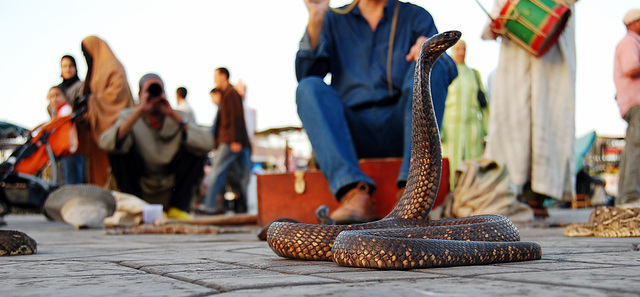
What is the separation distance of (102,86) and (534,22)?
15.9 ft

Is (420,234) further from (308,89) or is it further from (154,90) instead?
(154,90)

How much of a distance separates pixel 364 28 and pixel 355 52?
19 cm

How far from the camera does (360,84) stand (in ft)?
14.8

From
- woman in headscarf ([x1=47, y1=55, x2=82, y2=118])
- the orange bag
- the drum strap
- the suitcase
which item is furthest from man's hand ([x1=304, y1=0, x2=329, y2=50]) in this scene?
woman in headscarf ([x1=47, y1=55, x2=82, y2=118])

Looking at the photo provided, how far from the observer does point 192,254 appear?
2.65 meters

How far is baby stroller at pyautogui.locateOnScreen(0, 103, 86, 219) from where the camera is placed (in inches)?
271

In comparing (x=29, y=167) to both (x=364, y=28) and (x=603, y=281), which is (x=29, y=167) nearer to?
(x=364, y=28)

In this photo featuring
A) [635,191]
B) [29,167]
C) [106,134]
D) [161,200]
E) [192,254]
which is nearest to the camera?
[192,254]

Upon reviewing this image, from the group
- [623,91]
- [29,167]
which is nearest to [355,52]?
[623,91]

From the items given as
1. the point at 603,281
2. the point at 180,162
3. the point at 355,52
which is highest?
the point at 355,52

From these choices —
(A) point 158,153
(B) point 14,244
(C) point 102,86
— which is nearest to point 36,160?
(C) point 102,86

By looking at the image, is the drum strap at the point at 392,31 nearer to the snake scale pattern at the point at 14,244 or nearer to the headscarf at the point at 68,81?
the snake scale pattern at the point at 14,244

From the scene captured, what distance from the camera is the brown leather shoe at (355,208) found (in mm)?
3806

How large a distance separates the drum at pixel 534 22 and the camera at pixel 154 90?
2.94m
